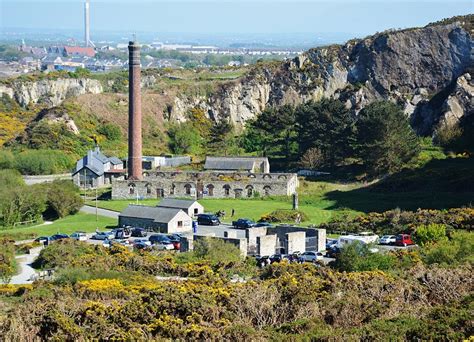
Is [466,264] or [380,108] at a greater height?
[380,108]

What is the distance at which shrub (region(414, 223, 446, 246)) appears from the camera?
141 ft

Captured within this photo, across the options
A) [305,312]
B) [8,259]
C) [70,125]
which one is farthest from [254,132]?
[305,312]

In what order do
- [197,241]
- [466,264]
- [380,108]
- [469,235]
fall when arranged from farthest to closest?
[380,108] → [197,241] → [469,235] → [466,264]

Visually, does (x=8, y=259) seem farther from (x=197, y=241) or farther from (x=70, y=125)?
(x=70, y=125)

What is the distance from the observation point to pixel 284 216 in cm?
5150

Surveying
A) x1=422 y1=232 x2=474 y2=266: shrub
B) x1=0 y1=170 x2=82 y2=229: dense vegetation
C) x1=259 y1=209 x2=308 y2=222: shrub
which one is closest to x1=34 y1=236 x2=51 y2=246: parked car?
x1=0 y1=170 x2=82 y2=229: dense vegetation

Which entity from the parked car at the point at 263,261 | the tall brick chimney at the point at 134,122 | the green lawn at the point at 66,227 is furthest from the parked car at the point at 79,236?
the tall brick chimney at the point at 134,122

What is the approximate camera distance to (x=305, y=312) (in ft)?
94.8

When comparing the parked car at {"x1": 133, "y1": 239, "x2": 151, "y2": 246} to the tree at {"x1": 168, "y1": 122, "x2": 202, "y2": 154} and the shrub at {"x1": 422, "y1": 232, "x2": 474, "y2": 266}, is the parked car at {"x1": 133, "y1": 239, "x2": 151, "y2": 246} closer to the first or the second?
the shrub at {"x1": 422, "y1": 232, "x2": 474, "y2": 266}

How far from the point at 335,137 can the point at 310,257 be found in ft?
88.8

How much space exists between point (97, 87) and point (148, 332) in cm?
8542

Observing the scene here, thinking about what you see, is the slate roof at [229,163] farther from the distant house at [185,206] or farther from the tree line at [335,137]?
the distant house at [185,206]

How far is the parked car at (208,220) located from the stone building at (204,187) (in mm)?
8290

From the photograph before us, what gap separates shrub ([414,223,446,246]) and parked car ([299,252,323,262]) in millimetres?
4787
